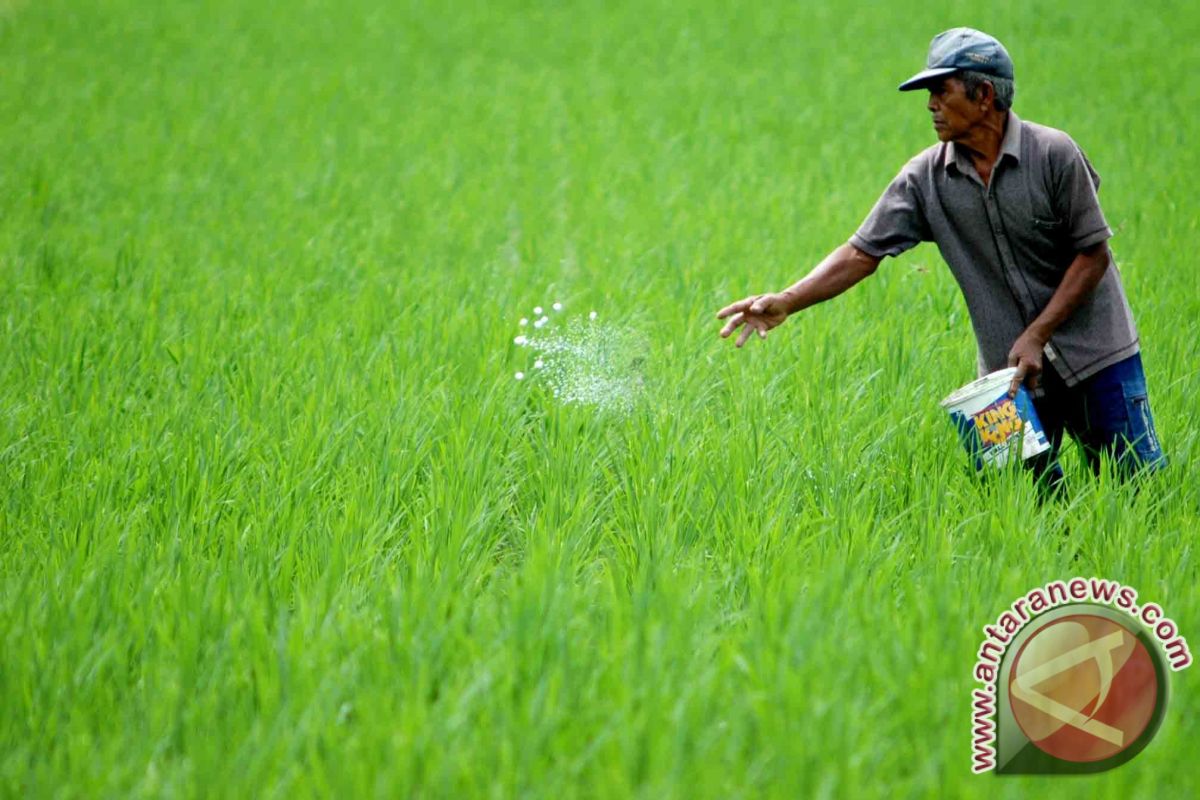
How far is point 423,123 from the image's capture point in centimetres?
976

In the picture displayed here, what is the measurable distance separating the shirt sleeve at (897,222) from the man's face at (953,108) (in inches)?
7.9

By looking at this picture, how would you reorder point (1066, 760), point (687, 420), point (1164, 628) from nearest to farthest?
1. point (1066, 760)
2. point (1164, 628)
3. point (687, 420)

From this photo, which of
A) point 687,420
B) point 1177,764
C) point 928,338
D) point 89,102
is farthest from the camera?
point 89,102

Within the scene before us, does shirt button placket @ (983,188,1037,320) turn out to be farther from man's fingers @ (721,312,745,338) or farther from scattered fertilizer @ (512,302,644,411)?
scattered fertilizer @ (512,302,644,411)

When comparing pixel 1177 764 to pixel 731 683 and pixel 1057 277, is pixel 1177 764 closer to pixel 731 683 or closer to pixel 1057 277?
pixel 731 683

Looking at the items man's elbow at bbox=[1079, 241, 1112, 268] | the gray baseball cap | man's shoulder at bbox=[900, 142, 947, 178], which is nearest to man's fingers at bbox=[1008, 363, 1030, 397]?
man's elbow at bbox=[1079, 241, 1112, 268]

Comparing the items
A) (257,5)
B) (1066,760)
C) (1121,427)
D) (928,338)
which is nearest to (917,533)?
(1121,427)

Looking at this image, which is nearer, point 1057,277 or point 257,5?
point 1057,277

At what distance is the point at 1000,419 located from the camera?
2.51 meters

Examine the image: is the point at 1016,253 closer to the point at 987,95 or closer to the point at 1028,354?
the point at 1028,354

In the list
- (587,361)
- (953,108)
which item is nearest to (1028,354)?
(953,108)

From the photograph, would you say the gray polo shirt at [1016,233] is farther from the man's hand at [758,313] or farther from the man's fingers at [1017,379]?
the man's hand at [758,313]

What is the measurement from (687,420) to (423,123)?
7.07m

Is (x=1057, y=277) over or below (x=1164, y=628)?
over
